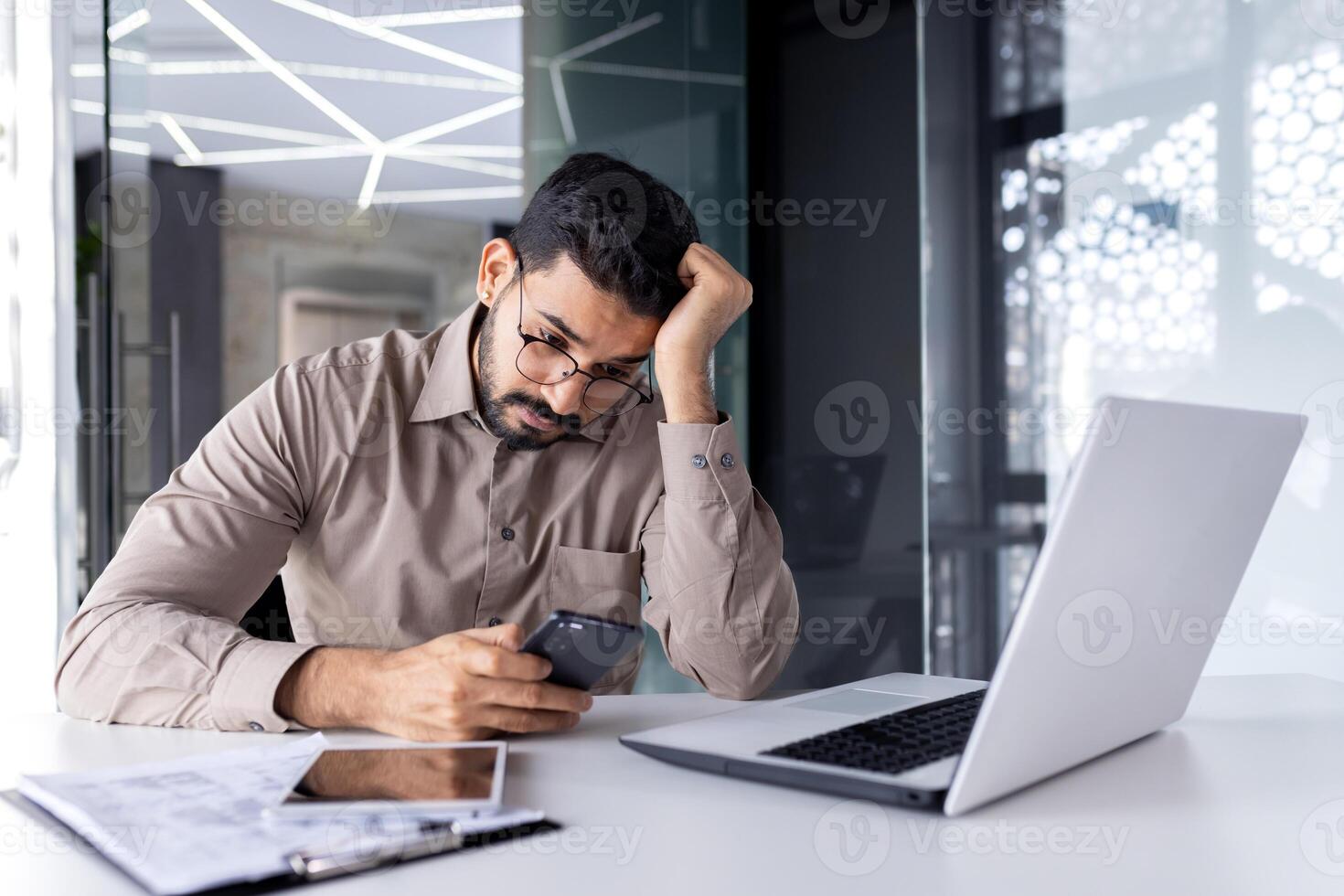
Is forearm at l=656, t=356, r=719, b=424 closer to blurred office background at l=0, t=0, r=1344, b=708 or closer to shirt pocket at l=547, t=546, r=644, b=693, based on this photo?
shirt pocket at l=547, t=546, r=644, b=693

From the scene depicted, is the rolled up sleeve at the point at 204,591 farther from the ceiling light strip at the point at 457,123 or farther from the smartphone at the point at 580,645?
the ceiling light strip at the point at 457,123

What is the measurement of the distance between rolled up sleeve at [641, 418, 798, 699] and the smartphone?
0.36 m

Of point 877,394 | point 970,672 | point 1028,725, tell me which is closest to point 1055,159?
point 877,394

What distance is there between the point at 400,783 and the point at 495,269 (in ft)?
3.21

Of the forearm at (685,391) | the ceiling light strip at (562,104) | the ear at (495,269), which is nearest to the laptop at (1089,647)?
the forearm at (685,391)

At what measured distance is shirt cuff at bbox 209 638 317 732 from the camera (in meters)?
1.05

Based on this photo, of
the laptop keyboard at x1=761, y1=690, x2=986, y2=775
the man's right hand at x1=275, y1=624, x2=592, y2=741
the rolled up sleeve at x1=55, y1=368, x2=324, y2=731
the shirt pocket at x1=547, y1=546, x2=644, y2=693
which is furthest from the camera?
the shirt pocket at x1=547, y1=546, x2=644, y2=693

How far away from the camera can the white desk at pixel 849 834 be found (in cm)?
66

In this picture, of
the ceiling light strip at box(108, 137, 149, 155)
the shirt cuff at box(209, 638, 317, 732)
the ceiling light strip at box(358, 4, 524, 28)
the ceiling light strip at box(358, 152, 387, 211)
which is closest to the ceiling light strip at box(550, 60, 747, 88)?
the ceiling light strip at box(358, 4, 524, 28)

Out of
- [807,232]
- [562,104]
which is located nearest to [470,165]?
[562,104]

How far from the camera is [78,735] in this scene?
1062mm

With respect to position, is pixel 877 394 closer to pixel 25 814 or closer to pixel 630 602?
pixel 630 602

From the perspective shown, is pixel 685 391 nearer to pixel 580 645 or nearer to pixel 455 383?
pixel 455 383

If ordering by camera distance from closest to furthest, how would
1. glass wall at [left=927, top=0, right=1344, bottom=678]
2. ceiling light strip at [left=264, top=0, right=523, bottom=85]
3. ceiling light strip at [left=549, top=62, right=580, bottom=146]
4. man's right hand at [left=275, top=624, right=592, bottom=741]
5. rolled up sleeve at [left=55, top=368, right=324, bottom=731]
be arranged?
man's right hand at [left=275, top=624, right=592, bottom=741] < rolled up sleeve at [left=55, top=368, right=324, bottom=731] < glass wall at [left=927, top=0, right=1344, bottom=678] < ceiling light strip at [left=264, top=0, right=523, bottom=85] < ceiling light strip at [left=549, top=62, right=580, bottom=146]
